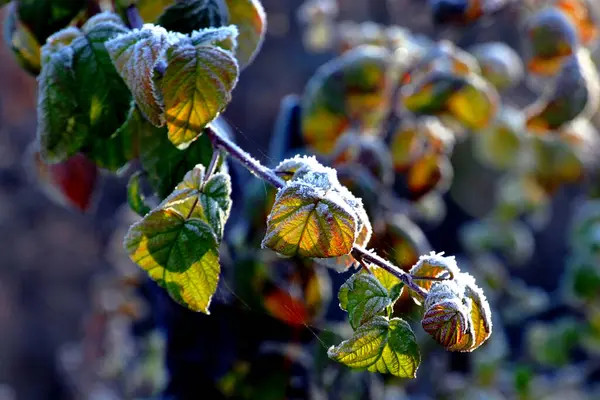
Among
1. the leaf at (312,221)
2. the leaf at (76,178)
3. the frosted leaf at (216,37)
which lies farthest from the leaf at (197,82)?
the leaf at (76,178)

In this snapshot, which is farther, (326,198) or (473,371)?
(473,371)

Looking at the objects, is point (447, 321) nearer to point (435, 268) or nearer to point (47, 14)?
point (435, 268)

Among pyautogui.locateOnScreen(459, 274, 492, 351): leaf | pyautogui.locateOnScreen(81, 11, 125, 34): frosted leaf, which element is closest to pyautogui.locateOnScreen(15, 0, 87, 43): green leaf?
pyautogui.locateOnScreen(81, 11, 125, 34): frosted leaf

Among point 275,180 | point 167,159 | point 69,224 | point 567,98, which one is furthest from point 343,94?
point 69,224

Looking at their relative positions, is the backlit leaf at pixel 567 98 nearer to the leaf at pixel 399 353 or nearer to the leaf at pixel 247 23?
the leaf at pixel 247 23

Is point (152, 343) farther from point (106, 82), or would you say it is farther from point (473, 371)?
point (106, 82)

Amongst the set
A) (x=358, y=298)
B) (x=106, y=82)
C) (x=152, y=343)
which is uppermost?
(x=106, y=82)

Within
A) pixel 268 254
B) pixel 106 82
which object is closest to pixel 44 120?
pixel 106 82
